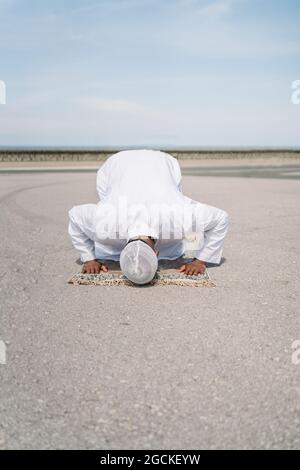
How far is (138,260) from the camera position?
3930 millimetres

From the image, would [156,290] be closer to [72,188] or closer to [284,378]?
[284,378]

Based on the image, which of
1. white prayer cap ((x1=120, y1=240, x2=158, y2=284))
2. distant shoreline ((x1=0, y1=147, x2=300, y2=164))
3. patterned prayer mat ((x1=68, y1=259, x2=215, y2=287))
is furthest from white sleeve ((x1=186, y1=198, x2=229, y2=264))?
distant shoreline ((x1=0, y1=147, x2=300, y2=164))

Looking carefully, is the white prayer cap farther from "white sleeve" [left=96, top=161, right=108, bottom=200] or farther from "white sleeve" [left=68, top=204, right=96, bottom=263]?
"white sleeve" [left=96, top=161, right=108, bottom=200]

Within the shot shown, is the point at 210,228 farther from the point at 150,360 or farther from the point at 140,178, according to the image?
the point at 150,360

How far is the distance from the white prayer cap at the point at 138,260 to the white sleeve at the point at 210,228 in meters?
0.72

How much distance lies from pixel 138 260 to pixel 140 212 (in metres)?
Result: 0.45

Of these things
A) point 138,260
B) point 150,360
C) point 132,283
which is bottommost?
point 132,283

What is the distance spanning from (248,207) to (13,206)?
4779 mm

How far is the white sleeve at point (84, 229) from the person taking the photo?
4551 millimetres

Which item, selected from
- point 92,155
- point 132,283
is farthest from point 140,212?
point 92,155

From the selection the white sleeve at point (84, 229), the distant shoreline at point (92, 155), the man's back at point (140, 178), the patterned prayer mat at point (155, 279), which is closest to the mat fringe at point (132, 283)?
the patterned prayer mat at point (155, 279)

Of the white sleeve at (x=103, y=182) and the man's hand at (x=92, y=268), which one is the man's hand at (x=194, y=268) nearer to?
the man's hand at (x=92, y=268)
